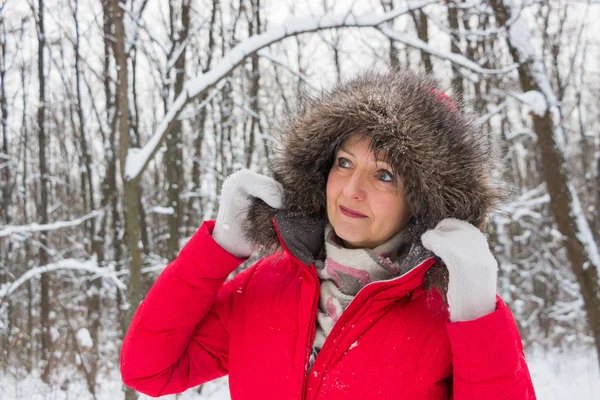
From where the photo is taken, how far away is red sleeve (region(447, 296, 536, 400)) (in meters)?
1.16

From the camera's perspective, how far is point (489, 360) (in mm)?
1165

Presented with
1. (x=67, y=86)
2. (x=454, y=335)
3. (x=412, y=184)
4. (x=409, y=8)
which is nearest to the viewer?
(x=454, y=335)

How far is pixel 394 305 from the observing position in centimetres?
141

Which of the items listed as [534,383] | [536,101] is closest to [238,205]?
[536,101]

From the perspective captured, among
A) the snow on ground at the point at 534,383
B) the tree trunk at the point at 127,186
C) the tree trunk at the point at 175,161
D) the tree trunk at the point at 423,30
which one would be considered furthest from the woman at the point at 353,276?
the tree trunk at the point at 423,30

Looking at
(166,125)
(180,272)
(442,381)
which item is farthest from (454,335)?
(166,125)

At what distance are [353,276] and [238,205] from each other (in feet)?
1.53

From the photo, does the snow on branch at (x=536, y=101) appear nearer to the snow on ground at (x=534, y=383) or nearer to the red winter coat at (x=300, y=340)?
the red winter coat at (x=300, y=340)

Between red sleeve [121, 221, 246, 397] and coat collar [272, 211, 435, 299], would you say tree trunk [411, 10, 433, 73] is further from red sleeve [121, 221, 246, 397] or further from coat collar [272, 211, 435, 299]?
red sleeve [121, 221, 246, 397]

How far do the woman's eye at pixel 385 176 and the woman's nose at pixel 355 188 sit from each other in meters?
0.07

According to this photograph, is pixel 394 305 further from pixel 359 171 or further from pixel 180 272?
pixel 180 272

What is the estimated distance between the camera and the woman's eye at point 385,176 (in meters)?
1.56

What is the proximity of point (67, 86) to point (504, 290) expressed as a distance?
9.57 m

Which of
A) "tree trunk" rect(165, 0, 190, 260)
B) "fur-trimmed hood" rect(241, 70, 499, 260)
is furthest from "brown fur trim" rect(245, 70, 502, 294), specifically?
"tree trunk" rect(165, 0, 190, 260)
